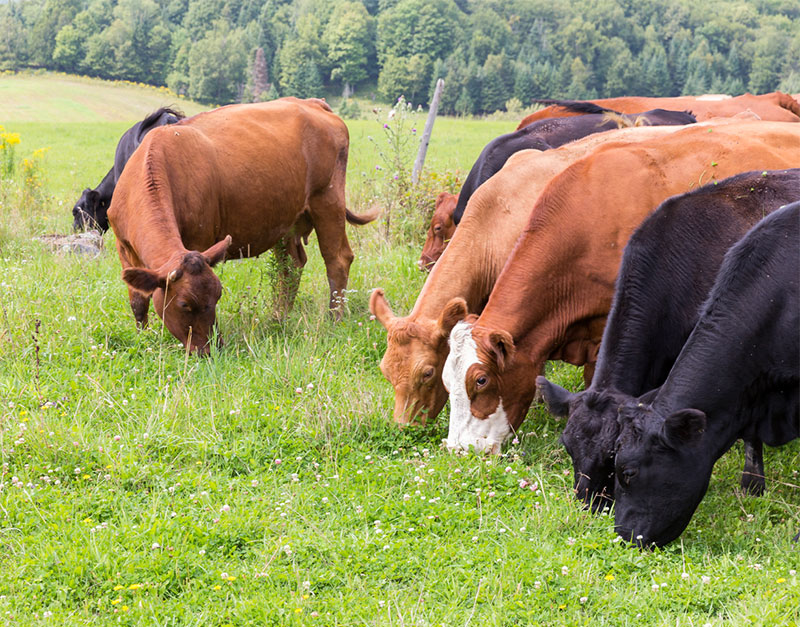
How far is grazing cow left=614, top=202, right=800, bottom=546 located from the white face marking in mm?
1305

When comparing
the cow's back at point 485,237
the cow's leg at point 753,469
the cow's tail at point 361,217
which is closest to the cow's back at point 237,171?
the cow's tail at point 361,217

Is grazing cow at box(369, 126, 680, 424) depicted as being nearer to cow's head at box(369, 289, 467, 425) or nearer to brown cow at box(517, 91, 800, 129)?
cow's head at box(369, 289, 467, 425)

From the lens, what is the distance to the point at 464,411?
5.80 meters

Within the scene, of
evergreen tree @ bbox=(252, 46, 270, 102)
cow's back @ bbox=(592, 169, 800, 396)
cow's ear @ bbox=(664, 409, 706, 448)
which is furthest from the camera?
evergreen tree @ bbox=(252, 46, 270, 102)

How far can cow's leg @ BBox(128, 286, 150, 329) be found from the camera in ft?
26.0

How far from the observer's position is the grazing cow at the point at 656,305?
4853 mm

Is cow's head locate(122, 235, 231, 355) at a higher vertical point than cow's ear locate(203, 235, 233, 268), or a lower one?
lower

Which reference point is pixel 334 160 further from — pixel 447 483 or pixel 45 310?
pixel 447 483

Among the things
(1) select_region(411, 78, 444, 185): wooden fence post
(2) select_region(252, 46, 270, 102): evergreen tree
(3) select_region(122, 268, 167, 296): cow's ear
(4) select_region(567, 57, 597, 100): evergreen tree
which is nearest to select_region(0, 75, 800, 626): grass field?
(3) select_region(122, 268, 167, 296): cow's ear

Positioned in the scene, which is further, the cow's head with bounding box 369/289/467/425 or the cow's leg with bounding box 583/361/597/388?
the cow's leg with bounding box 583/361/597/388

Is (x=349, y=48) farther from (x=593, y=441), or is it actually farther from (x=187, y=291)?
(x=593, y=441)

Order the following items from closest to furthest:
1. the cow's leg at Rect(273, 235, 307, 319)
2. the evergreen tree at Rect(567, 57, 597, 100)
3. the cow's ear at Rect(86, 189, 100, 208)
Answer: the cow's leg at Rect(273, 235, 307, 319)
the cow's ear at Rect(86, 189, 100, 208)
the evergreen tree at Rect(567, 57, 597, 100)

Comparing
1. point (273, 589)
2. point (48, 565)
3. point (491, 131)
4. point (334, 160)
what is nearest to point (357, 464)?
point (273, 589)

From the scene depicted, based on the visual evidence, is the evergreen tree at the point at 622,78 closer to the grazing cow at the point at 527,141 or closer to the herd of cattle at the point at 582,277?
the grazing cow at the point at 527,141
